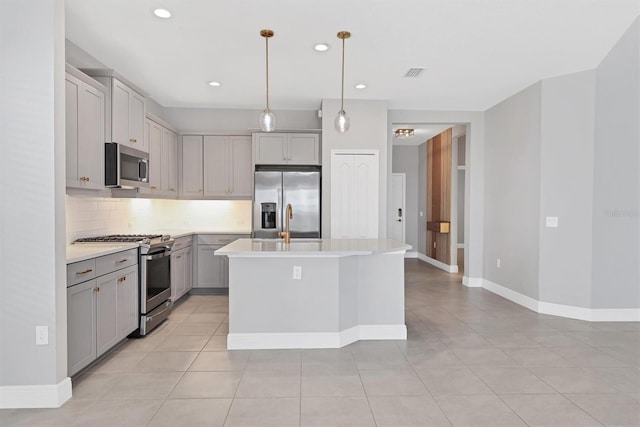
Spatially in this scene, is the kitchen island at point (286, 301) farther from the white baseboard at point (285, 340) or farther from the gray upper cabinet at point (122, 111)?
the gray upper cabinet at point (122, 111)

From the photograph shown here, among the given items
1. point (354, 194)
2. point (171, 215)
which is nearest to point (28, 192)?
point (171, 215)

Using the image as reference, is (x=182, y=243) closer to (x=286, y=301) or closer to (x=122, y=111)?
(x=122, y=111)

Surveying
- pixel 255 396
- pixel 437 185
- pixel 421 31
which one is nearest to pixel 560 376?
pixel 255 396

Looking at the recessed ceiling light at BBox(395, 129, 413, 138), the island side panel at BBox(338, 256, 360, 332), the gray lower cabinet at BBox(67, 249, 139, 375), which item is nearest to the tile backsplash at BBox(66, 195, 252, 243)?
the gray lower cabinet at BBox(67, 249, 139, 375)

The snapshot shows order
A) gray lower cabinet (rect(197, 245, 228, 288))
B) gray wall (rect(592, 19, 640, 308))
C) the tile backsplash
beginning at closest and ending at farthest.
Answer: gray wall (rect(592, 19, 640, 308)) < the tile backsplash < gray lower cabinet (rect(197, 245, 228, 288))

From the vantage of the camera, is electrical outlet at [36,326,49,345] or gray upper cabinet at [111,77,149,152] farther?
gray upper cabinet at [111,77,149,152]

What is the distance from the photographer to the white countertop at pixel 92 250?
8.87 feet

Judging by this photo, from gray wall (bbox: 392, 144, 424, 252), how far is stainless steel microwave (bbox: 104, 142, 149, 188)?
21.3ft

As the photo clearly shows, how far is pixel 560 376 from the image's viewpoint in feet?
9.32

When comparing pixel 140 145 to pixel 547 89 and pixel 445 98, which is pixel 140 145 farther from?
pixel 547 89

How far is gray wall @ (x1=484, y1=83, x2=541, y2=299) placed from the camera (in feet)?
15.5

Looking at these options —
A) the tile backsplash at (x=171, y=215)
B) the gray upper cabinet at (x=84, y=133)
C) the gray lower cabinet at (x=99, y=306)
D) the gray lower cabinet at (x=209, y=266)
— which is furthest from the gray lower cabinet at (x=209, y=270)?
the gray upper cabinet at (x=84, y=133)

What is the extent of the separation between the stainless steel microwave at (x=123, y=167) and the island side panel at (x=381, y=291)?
2.45m

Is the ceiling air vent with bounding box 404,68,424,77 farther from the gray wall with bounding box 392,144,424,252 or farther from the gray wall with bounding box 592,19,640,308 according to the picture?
the gray wall with bounding box 392,144,424,252
